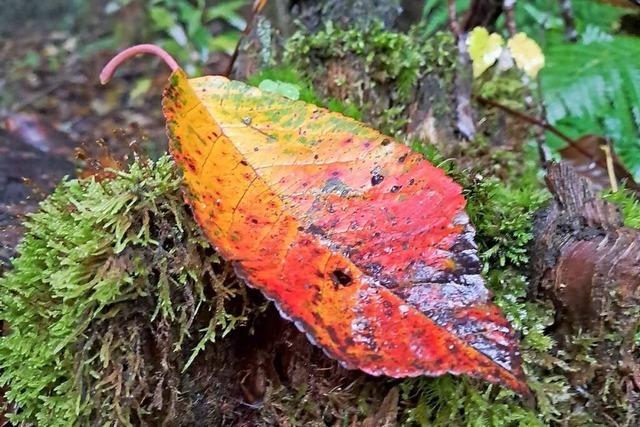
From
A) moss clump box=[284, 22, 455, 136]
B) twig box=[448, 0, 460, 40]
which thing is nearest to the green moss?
moss clump box=[284, 22, 455, 136]

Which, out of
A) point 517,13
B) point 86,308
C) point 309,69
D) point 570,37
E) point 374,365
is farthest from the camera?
point 517,13

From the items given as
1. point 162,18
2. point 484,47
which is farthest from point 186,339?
point 162,18

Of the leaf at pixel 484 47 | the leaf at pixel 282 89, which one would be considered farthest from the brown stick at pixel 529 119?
the leaf at pixel 282 89

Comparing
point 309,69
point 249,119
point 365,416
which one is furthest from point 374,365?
point 309,69

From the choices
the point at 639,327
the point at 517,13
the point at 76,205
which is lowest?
the point at 517,13

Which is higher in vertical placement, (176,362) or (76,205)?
(76,205)

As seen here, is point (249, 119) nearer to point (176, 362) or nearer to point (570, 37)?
point (176, 362)
